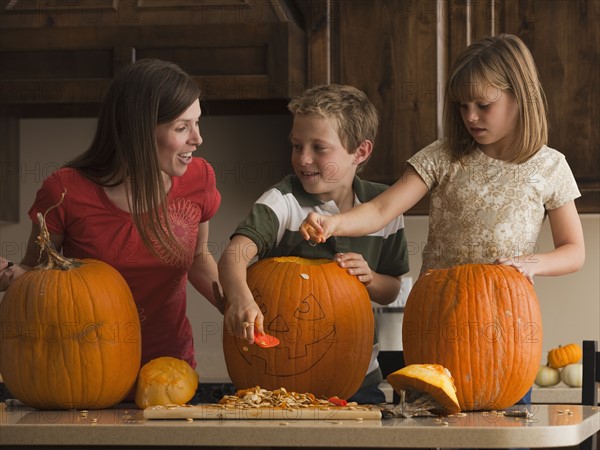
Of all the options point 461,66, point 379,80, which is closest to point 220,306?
point 461,66

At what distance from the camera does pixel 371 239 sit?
1490 mm

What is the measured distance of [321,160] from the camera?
1.49 m

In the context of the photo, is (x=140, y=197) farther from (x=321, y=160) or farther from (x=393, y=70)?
(x=393, y=70)

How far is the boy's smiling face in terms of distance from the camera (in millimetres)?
1479

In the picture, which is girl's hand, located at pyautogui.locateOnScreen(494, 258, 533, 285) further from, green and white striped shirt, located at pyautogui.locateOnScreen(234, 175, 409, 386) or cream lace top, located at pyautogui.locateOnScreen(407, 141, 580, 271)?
green and white striped shirt, located at pyautogui.locateOnScreen(234, 175, 409, 386)

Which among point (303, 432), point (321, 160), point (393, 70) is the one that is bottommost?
point (303, 432)

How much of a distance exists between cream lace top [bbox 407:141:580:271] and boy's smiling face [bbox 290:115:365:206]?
110mm

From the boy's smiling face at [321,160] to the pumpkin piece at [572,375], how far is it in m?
1.22

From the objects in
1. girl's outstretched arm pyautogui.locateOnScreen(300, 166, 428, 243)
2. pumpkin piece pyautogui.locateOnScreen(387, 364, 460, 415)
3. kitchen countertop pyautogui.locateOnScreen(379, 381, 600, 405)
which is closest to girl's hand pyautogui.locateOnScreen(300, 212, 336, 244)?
girl's outstretched arm pyautogui.locateOnScreen(300, 166, 428, 243)

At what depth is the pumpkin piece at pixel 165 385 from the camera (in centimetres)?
121

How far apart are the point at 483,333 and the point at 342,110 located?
49 centimetres

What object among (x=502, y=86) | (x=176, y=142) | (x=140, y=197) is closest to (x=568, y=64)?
(x=502, y=86)

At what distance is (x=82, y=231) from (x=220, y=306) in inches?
10.1

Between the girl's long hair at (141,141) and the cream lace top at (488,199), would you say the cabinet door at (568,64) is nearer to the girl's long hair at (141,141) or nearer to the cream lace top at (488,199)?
the cream lace top at (488,199)
